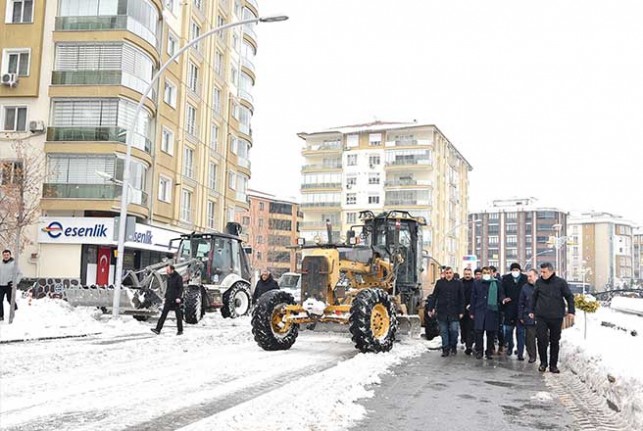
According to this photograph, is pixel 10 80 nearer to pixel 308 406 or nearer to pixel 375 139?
pixel 308 406

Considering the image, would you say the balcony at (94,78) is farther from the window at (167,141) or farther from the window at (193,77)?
the window at (193,77)

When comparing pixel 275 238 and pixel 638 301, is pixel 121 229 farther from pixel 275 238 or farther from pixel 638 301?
pixel 275 238

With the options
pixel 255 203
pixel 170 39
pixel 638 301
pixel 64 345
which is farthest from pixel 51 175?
pixel 255 203

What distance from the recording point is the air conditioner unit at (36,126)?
98.9 ft

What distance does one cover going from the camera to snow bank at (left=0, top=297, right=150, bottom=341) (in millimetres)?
14203

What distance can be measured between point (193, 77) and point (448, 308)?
2975cm

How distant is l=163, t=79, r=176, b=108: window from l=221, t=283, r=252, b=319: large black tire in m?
17.1

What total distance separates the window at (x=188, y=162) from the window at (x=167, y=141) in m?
1.56

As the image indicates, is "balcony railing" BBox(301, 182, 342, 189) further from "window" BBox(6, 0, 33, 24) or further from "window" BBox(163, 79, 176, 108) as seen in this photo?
"window" BBox(6, 0, 33, 24)

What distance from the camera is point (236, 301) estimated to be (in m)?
20.7

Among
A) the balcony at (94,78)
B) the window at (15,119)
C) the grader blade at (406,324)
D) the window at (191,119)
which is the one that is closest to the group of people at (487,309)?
the grader blade at (406,324)

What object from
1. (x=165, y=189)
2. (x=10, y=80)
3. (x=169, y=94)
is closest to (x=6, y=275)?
(x=10, y=80)

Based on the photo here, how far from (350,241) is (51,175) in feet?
68.5

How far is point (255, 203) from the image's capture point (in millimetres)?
104312
